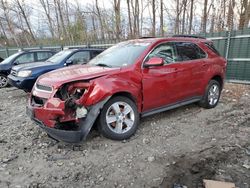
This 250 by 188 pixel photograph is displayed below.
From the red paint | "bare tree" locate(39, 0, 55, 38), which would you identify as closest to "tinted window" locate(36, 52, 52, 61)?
the red paint

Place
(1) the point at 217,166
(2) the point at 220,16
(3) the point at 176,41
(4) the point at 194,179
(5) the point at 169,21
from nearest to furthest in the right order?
(4) the point at 194,179 < (1) the point at 217,166 < (3) the point at 176,41 < (2) the point at 220,16 < (5) the point at 169,21

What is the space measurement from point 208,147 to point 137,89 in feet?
5.03

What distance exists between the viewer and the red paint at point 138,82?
143 inches

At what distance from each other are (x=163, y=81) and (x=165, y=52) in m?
0.65

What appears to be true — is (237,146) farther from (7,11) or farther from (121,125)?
(7,11)

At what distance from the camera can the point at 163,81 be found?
4598 millimetres

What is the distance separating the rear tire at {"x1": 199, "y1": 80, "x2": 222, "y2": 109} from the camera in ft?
18.7

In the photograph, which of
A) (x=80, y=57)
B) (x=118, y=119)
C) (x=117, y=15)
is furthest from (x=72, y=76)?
(x=117, y=15)

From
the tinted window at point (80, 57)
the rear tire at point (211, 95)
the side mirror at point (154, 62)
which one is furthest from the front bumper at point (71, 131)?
the tinted window at point (80, 57)

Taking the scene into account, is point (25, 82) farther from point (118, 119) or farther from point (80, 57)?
point (118, 119)

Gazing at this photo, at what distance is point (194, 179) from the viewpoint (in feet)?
9.82

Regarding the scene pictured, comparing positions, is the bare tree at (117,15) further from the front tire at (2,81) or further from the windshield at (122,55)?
the windshield at (122,55)

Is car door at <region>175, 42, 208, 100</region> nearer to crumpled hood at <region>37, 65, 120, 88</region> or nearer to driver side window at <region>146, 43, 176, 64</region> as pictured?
driver side window at <region>146, 43, 176, 64</region>

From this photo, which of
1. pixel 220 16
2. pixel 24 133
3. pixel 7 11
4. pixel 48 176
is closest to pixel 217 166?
pixel 48 176
